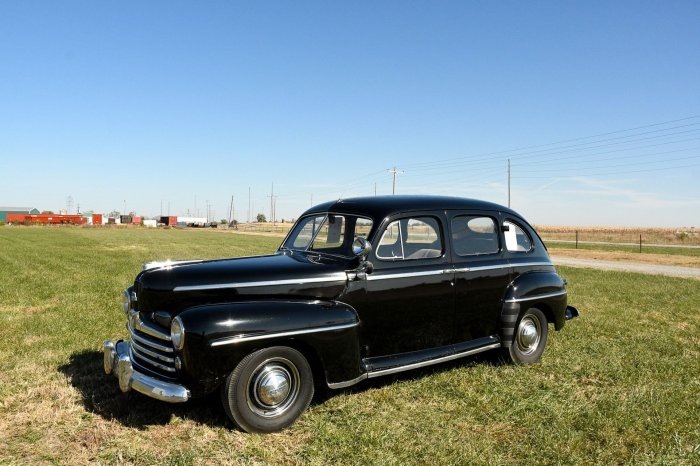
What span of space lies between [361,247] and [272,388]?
4.40 feet

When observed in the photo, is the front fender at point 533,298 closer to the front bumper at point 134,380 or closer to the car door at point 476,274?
the car door at point 476,274

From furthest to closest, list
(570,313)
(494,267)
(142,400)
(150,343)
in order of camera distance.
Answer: (570,313), (494,267), (142,400), (150,343)

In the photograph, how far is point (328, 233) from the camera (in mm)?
4754

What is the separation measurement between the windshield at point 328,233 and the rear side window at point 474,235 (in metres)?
1.05

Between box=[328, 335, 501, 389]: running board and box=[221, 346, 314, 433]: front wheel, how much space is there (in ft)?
0.98

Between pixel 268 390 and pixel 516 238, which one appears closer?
pixel 268 390

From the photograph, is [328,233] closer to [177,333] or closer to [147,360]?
[177,333]

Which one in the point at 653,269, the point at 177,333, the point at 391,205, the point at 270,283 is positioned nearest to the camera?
the point at 177,333

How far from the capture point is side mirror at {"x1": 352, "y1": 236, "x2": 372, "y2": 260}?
4.14m

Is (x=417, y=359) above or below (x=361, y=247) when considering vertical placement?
below

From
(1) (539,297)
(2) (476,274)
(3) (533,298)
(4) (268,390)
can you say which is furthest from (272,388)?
(1) (539,297)

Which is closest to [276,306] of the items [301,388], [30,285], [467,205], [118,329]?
[301,388]

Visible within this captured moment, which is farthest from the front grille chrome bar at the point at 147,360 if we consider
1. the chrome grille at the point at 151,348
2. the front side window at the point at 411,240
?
the front side window at the point at 411,240

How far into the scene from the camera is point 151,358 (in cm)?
386
